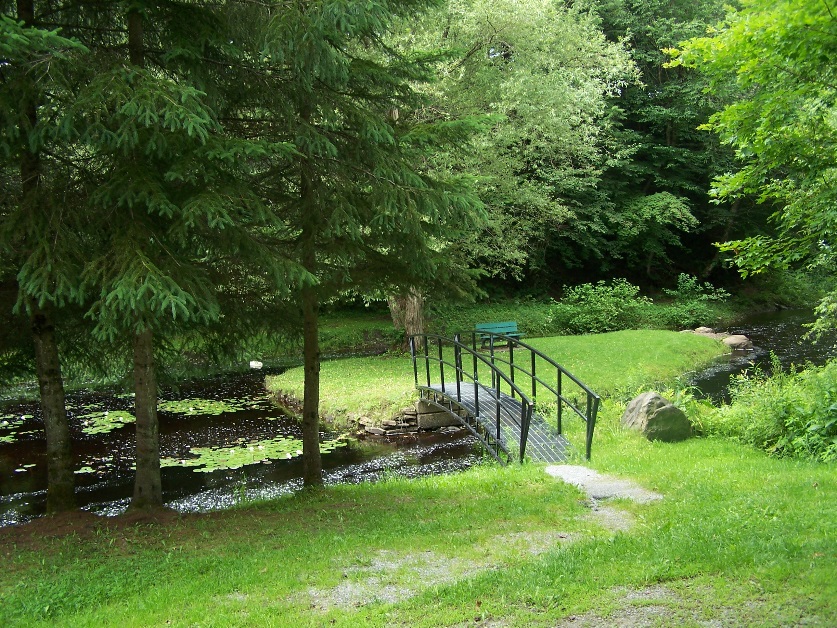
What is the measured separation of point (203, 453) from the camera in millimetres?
12867

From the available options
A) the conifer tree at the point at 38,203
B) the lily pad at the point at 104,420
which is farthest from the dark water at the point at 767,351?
the lily pad at the point at 104,420

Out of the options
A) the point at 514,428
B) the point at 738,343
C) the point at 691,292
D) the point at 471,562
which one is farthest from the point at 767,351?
the point at 471,562

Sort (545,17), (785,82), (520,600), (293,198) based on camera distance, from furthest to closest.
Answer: (545,17)
(293,198)
(785,82)
(520,600)

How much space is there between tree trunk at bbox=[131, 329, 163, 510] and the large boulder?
21.9 ft

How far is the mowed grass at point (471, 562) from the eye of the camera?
15.0ft

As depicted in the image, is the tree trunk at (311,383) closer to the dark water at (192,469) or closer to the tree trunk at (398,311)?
the dark water at (192,469)

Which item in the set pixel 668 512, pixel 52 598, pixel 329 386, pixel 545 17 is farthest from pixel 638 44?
pixel 52 598

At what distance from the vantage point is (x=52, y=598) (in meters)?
5.27

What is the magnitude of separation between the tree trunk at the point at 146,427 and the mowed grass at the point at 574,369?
7.34 meters

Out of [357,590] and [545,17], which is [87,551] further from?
[545,17]

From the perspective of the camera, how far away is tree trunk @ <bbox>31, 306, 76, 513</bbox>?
23.4 ft

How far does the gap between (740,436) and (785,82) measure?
501 centimetres

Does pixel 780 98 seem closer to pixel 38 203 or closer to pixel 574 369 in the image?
pixel 38 203

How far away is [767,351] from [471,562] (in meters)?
20.4
